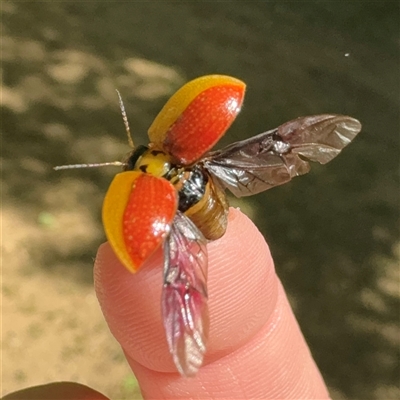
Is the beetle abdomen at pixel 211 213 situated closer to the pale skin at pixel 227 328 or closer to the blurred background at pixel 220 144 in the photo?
the pale skin at pixel 227 328

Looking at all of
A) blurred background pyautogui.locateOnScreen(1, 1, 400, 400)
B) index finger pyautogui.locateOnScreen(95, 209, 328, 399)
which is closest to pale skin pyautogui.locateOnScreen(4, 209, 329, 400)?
index finger pyautogui.locateOnScreen(95, 209, 328, 399)

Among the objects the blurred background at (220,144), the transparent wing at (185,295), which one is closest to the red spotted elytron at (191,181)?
the transparent wing at (185,295)

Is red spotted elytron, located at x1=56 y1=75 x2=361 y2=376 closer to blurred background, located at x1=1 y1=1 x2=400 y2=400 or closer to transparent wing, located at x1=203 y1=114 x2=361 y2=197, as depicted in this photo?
transparent wing, located at x1=203 y1=114 x2=361 y2=197

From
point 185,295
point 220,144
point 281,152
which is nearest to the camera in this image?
point 185,295

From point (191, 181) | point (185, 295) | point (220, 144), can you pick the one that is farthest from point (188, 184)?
point (220, 144)

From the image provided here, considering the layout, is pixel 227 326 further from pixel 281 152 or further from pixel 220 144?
pixel 220 144

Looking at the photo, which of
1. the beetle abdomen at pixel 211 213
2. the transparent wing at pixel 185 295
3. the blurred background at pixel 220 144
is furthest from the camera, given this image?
the blurred background at pixel 220 144
